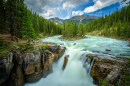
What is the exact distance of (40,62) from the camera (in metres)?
11.5

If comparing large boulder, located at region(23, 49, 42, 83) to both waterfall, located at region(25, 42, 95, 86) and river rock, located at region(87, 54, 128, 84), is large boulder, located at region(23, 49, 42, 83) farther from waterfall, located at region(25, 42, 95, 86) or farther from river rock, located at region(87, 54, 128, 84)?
river rock, located at region(87, 54, 128, 84)

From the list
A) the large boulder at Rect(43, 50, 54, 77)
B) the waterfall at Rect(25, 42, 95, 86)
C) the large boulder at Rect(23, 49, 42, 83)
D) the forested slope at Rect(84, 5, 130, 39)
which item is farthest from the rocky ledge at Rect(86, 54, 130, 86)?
the forested slope at Rect(84, 5, 130, 39)

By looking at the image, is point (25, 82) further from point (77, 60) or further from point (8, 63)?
point (77, 60)

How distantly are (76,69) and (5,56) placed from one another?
1168 cm

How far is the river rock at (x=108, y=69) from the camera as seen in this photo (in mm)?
7291

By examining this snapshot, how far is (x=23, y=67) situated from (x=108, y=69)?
13037 mm

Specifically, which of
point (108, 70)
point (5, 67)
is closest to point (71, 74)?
point (108, 70)

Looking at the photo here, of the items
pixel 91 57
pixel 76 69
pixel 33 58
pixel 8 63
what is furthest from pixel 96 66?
pixel 8 63

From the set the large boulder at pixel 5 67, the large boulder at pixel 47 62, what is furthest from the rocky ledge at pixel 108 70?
the large boulder at pixel 5 67

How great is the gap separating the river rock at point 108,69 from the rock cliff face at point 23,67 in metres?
8.68

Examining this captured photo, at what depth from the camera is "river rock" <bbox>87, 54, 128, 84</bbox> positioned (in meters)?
7.29

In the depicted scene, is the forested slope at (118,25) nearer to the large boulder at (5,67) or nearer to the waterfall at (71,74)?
the waterfall at (71,74)

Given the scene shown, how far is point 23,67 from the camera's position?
986 centimetres

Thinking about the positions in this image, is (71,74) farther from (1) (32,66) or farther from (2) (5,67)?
(2) (5,67)
